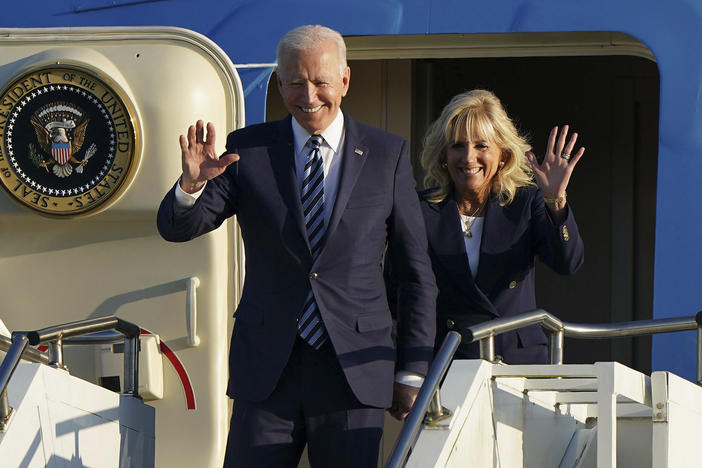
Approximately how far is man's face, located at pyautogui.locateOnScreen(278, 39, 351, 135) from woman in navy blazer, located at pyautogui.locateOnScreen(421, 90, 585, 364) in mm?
810

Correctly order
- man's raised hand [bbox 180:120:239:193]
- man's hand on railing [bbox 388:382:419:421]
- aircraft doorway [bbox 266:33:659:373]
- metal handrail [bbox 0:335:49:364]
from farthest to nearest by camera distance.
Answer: aircraft doorway [bbox 266:33:659:373] → metal handrail [bbox 0:335:49:364] → man's hand on railing [bbox 388:382:419:421] → man's raised hand [bbox 180:120:239:193]

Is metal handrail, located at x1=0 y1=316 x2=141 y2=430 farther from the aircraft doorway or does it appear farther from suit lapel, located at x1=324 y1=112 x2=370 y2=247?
the aircraft doorway

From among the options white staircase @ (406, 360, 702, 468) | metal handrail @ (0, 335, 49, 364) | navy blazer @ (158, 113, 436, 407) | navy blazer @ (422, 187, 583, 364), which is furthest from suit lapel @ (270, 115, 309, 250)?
metal handrail @ (0, 335, 49, 364)

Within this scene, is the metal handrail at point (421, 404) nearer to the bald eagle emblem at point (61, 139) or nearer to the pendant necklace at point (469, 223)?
the pendant necklace at point (469, 223)

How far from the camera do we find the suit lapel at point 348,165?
3400mm

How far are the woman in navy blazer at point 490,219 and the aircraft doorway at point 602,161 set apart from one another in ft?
12.9

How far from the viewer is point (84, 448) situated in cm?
396

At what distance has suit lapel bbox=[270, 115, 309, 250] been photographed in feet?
11.2

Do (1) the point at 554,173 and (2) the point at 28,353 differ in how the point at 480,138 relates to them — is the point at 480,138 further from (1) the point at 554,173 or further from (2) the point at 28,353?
(2) the point at 28,353

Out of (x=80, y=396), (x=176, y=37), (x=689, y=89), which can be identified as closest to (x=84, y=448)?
(x=80, y=396)

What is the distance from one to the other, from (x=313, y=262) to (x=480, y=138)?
0.93 meters

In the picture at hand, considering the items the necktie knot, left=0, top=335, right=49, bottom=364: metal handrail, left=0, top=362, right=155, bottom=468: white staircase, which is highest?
the necktie knot

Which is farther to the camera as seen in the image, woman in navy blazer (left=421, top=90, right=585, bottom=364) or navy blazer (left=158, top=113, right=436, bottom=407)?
woman in navy blazer (left=421, top=90, right=585, bottom=364)

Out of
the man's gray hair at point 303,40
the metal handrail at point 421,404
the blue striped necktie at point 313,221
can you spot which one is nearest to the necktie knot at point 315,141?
the blue striped necktie at point 313,221
